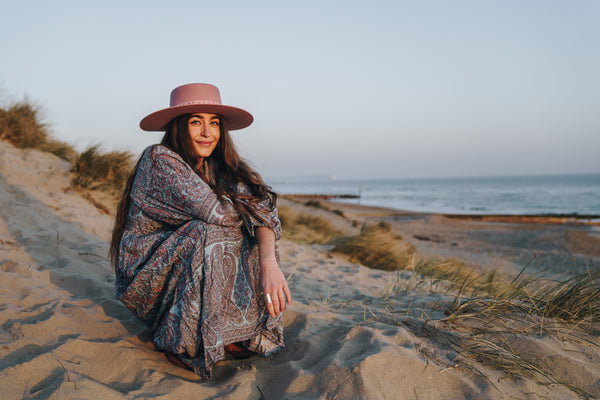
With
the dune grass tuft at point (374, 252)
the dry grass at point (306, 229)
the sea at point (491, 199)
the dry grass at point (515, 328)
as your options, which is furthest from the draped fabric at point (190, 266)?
the dry grass at point (306, 229)

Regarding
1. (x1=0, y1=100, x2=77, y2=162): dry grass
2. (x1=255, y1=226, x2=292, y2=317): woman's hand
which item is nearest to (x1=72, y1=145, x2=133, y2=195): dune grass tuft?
(x1=0, y1=100, x2=77, y2=162): dry grass

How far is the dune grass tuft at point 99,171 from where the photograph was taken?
5.64 meters

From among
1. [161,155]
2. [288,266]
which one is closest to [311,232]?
[288,266]

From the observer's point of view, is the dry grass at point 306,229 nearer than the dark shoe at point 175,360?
No

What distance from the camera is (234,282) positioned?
Answer: 6.49 feet

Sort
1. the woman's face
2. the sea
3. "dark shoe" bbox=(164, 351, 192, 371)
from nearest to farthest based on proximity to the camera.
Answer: "dark shoe" bbox=(164, 351, 192, 371) → the woman's face → the sea

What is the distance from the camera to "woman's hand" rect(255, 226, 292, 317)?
1869 mm

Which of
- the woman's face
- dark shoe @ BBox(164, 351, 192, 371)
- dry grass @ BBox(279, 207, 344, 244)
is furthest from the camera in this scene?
dry grass @ BBox(279, 207, 344, 244)

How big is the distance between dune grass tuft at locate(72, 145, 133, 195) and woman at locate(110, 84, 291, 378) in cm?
396

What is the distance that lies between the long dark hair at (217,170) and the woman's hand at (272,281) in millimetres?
256

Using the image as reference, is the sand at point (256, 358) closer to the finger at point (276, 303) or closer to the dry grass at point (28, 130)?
the finger at point (276, 303)

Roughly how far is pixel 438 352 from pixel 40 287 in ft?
8.01

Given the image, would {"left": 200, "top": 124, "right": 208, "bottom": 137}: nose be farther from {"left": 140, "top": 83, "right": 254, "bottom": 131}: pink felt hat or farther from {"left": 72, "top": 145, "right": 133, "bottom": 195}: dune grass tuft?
{"left": 72, "top": 145, "right": 133, "bottom": 195}: dune grass tuft

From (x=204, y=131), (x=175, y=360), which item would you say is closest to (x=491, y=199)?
(x=204, y=131)
